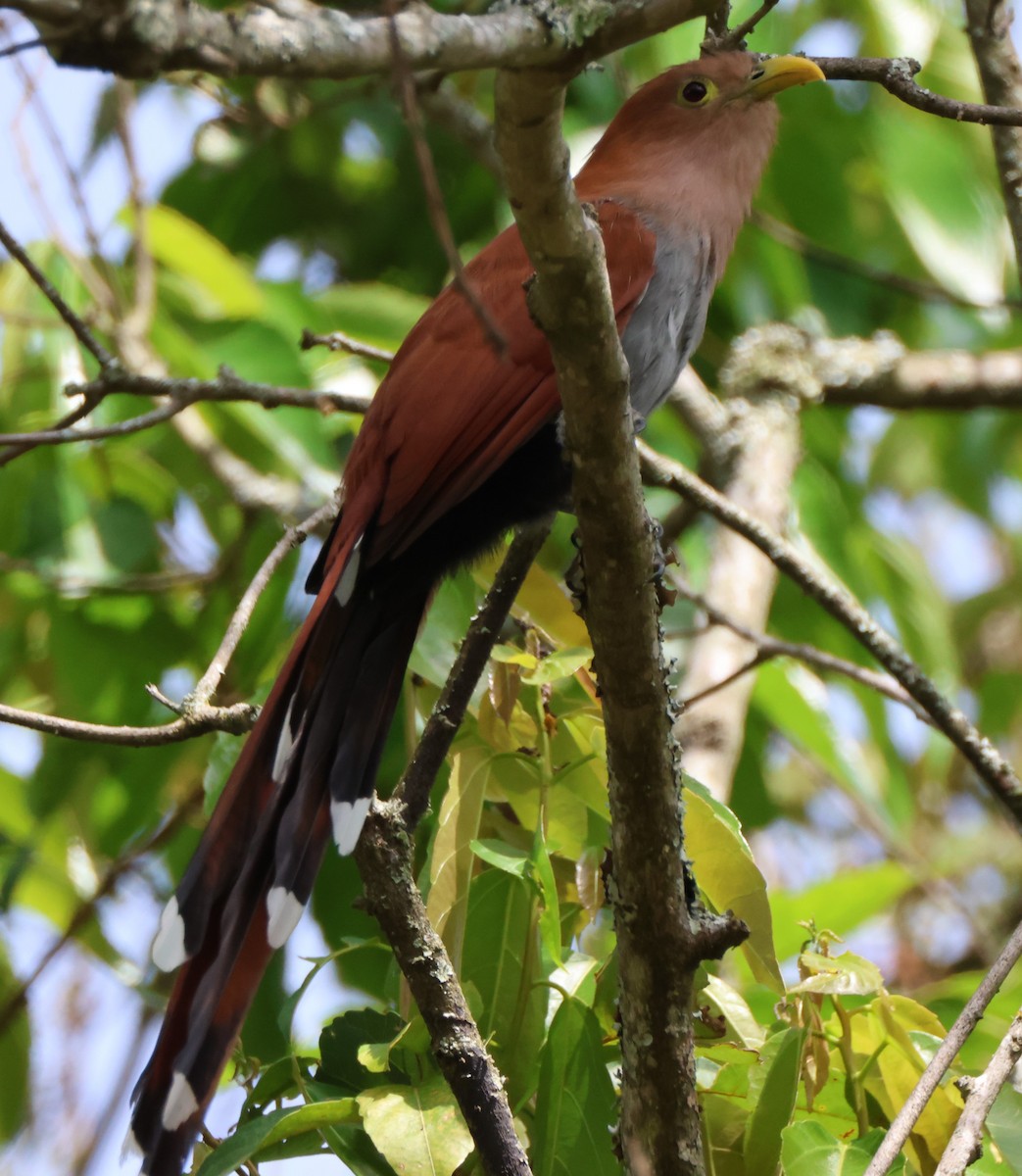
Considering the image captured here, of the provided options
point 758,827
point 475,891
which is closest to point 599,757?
point 475,891

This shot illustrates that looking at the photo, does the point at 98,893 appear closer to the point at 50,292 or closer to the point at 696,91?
the point at 50,292

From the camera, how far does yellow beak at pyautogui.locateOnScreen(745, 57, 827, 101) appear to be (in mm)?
2488

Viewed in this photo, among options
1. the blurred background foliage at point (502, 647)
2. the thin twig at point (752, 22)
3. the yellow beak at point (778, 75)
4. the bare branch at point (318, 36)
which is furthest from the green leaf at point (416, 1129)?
the yellow beak at point (778, 75)

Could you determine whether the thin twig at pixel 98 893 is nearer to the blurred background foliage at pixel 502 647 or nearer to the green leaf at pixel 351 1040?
the blurred background foliage at pixel 502 647

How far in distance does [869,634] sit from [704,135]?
3.47ft

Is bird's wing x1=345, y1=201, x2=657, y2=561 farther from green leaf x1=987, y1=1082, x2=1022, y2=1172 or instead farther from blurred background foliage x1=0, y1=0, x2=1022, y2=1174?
green leaf x1=987, y1=1082, x2=1022, y2=1172

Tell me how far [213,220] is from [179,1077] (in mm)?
2951

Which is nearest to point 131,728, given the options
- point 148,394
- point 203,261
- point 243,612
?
Answer: point 243,612

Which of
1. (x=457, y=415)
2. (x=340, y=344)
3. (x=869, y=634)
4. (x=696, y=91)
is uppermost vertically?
(x=696, y=91)

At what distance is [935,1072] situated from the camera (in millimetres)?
1438

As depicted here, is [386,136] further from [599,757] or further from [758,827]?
[599,757]

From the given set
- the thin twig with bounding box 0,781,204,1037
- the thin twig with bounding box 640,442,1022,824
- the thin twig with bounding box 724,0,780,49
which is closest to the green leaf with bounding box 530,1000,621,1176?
the thin twig with bounding box 640,442,1022,824

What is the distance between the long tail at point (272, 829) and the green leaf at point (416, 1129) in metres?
0.25

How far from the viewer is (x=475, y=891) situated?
1.78 meters
